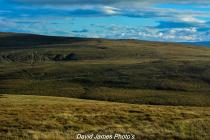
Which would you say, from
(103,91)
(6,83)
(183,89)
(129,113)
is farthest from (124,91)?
(129,113)

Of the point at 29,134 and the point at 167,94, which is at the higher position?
the point at 29,134

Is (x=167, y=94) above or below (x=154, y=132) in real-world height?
below

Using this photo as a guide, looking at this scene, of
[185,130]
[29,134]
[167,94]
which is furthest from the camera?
[167,94]

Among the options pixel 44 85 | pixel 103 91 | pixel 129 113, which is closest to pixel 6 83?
pixel 44 85

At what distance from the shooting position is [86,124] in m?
35.7

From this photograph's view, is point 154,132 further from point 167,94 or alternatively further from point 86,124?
point 167,94

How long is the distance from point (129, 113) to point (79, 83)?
500ft

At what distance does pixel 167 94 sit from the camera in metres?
163

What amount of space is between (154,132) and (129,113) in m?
7.82

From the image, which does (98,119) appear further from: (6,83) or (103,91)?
(6,83)

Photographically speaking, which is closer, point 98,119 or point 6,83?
point 98,119

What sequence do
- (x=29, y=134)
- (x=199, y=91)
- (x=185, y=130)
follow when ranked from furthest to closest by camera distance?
(x=199, y=91) → (x=185, y=130) → (x=29, y=134)

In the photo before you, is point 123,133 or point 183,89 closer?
point 123,133

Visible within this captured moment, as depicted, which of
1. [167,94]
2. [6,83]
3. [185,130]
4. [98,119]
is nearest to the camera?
[185,130]
